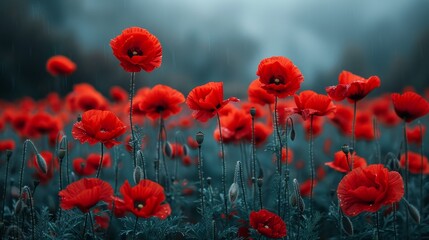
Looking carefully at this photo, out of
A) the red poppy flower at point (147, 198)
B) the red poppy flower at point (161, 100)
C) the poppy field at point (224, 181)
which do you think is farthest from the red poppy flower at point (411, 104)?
the red poppy flower at point (147, 198)

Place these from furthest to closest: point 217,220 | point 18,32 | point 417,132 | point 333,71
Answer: point 333,71 → point 18,32 → point 417,132 → point 217,220

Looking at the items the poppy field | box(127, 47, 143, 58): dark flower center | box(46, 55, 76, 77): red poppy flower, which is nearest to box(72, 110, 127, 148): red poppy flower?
the poppy field

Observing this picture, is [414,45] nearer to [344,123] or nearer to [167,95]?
[344,123]

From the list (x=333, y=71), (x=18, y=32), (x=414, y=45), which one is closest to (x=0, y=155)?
(x=18, y=32)

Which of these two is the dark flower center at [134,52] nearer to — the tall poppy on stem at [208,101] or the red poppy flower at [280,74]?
the tall poppy on stem at [208,101]

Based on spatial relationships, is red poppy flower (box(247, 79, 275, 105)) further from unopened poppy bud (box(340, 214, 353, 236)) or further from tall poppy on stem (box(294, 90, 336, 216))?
unopened poppy bud (box(340, 214, 353, 236))

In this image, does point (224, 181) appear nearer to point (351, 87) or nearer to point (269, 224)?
point (269, 224)
